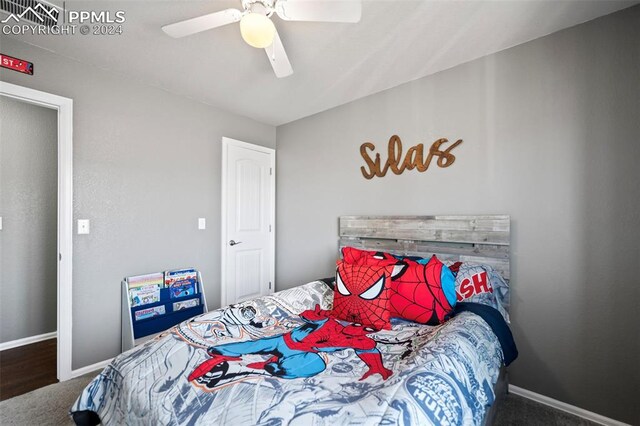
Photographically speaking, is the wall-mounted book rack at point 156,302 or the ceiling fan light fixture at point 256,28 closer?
the ceiling fan light fixture at point 256,28

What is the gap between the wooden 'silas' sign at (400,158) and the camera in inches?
92.5

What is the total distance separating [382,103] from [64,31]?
243cm

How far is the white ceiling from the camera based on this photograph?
66.3 inches

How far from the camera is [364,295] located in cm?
175

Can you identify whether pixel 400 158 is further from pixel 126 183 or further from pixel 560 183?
pixel 126 183

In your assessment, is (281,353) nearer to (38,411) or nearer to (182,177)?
(38,411)

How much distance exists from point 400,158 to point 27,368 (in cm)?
357

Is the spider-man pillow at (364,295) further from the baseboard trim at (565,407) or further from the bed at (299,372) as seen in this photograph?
the baseboard trim at (565,407)

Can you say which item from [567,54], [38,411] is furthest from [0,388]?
[567,54]

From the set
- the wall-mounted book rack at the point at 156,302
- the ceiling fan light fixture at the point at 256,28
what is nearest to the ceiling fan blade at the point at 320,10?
the ceiling fan light fixture at the point at 256,28

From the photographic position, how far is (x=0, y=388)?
2.04m

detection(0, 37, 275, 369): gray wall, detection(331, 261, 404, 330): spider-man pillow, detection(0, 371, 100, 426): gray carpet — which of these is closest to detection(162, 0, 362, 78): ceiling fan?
detection(0, 37, 275, 369): gray wall

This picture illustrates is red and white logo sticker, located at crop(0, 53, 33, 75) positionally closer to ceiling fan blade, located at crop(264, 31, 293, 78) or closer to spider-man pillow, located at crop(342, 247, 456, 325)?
ceiling fan blade, located at crop(264, 31, 293, 78)

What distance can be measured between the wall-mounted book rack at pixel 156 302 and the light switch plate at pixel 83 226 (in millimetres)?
507
